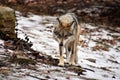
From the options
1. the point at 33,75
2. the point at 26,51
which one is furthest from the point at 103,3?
the point at 33,75

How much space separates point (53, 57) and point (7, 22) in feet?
7.23

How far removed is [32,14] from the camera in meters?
28.5

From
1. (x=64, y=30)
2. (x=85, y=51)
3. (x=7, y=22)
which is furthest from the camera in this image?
(x=85, y=51)

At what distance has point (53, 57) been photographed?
14039mm

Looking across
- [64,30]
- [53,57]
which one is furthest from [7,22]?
[64,30]

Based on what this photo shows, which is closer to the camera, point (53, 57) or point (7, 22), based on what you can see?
point (53, 57)

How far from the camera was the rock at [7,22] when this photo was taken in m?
14.4

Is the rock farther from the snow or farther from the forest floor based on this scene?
the snow

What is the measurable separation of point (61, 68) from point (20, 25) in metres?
11.1

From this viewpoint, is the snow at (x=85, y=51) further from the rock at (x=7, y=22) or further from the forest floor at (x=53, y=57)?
the rock at (x=7, y=22)

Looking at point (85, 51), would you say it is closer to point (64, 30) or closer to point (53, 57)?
point (53, 57)

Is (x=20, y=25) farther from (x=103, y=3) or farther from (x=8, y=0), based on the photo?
(x=103, y=3)

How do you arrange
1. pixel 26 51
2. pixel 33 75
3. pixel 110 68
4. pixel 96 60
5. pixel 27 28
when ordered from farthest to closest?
pixel 27 28, pixel 96 60, pixel 110 68, pixel 26 51, pixel 33 75

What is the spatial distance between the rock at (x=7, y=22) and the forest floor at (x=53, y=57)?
1.78 ft
